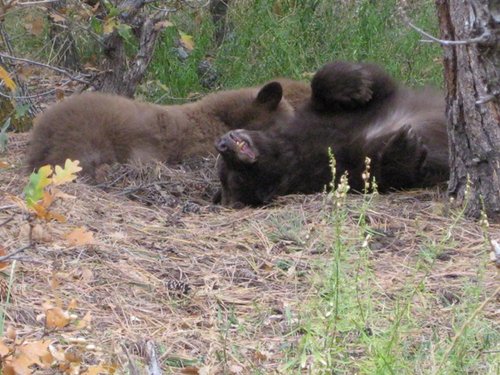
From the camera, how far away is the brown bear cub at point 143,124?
21.6 feet

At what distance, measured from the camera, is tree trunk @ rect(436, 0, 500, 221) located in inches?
186

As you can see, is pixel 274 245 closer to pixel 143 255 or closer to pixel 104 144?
pixel 143 255

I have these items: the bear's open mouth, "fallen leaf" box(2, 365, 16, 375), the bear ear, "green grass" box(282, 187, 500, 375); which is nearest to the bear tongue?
the bear's open mouth

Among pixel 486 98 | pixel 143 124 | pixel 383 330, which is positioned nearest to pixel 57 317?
pixel 383 330

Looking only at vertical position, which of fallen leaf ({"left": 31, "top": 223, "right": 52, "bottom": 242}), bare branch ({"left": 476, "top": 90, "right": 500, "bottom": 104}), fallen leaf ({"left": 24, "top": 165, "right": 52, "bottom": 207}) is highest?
fallen leaf ({"left": 24, "top": 165, "right": 52, "bottom": 207})

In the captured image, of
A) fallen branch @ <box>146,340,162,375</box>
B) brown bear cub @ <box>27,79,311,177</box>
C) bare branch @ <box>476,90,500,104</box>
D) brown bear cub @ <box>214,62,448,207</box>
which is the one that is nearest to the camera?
fallen branch @ <box>146,340,162,375</box>

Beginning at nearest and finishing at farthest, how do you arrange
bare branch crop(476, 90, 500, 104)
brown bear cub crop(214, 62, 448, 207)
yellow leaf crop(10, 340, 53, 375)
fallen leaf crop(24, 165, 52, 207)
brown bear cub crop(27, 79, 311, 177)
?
yellow leaf crop(10, 340, 53, 375) < fallen leaf crop(24, 165, 52, 207) < bare branch crop(476, 90, 500, 104) < brown bear cub crop(214, 62, 448, 207) < brown bear cub crop(27, 79, 311, 177)

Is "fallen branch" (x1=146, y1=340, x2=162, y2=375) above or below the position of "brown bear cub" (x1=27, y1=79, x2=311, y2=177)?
above

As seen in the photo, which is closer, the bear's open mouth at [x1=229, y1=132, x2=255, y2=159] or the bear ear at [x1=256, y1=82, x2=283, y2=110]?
the bear's open mouth at [x1=229, y1=132, x2=255, y2=159]

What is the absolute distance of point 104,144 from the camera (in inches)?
265

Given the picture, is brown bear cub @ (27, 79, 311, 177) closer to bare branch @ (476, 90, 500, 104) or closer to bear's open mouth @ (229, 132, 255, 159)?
bear's open mouth @ (229, 132, 255, 159)

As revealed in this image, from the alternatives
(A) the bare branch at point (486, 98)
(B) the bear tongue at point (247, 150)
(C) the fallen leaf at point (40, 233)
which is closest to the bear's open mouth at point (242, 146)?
(B) the bear tongue at point (247, 150)

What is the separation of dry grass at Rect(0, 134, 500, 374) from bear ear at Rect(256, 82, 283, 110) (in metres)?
1.45

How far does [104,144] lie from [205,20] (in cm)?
287
